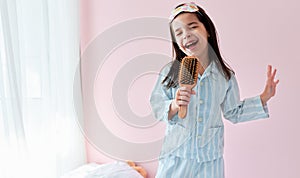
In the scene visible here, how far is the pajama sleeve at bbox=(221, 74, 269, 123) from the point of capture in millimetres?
843

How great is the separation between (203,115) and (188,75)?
0.42 ft

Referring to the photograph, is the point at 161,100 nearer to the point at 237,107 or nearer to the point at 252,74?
the point at 237,107

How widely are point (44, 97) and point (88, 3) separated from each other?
0.45 meters

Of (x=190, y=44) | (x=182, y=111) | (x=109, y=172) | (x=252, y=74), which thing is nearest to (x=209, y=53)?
(x=190, y=44)

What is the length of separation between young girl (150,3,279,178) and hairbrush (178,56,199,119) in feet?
0.15

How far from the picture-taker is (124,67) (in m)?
1.30

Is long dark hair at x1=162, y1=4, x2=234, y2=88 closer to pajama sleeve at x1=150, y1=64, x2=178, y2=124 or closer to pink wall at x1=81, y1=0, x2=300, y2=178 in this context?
pajama sleeve at x1=150, y1=64, x2=178, y2=124

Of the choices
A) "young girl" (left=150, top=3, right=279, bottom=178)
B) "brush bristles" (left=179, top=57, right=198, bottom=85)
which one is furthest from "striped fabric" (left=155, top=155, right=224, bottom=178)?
"brush bristles" (left=179, top=57, right=198, bottom=85)

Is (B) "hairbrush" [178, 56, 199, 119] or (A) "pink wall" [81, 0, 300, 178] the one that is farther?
(A) "pink wall" [81, 0, 300, 178]

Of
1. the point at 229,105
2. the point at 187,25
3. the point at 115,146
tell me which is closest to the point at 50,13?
the point at 115,146

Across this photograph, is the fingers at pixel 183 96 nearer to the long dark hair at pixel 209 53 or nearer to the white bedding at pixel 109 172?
the long dark hair at pixel 209 53

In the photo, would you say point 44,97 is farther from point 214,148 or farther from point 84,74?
point 214,148

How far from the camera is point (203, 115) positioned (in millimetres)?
828

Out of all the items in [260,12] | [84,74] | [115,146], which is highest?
[260,12]
